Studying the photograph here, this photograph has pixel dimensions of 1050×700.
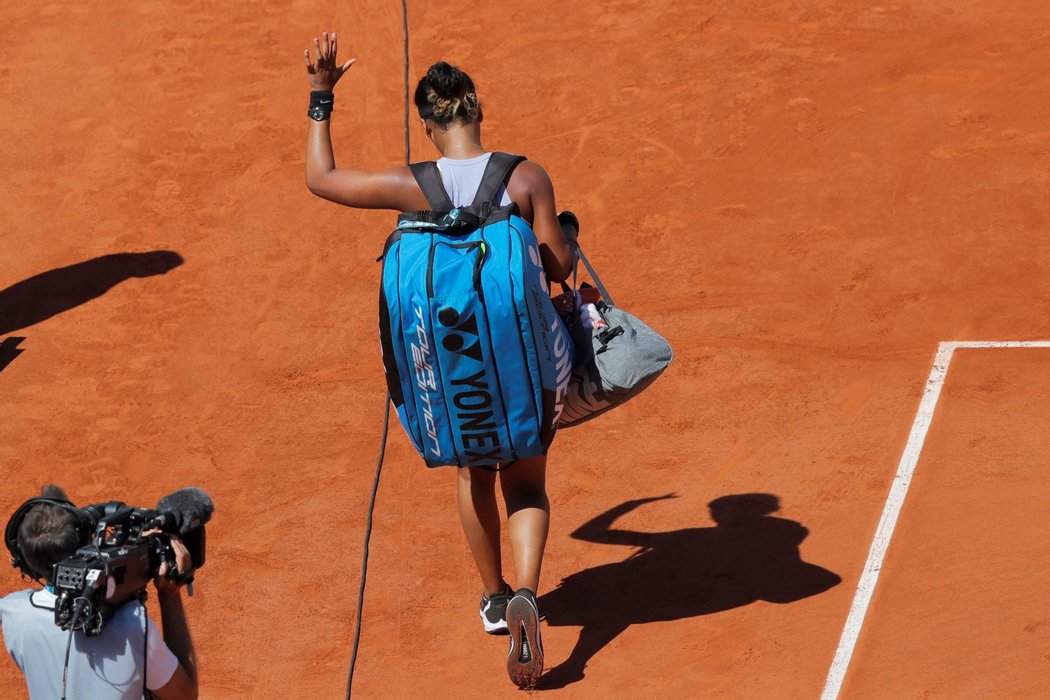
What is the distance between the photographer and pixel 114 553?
4.04m

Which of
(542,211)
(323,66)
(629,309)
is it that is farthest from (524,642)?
(629,309)

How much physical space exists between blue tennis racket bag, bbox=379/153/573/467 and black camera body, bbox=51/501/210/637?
1.23 m

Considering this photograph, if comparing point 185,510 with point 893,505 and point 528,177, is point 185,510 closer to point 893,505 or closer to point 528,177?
point 528,177

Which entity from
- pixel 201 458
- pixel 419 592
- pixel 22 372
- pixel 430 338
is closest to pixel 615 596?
pixel 419 592

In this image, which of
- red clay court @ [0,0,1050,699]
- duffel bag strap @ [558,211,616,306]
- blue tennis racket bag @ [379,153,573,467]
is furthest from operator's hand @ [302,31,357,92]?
red clay court @ [0,0,1050,699]

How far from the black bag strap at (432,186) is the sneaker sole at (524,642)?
149cm

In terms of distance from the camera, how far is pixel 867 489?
7.02 m

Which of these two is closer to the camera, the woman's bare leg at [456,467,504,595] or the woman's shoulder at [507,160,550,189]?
the woman's shoulder at [507,160,550,189]

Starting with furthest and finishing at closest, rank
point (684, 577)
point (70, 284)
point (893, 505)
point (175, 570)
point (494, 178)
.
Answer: point (70, 284), point (893, 505), point (684, 577), point (494, 178), point (175, 570)

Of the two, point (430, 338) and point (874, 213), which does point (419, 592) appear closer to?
point (430, 338)

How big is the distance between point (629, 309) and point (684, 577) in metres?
2.78

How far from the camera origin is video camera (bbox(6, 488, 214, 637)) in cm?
397

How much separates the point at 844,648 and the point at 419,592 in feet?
6.32

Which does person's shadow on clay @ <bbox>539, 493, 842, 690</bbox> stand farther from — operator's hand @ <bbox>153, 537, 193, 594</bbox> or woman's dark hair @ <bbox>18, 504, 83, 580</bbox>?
woman's dark hair @ <bbox>18, 504, 83, 580</bbox>
